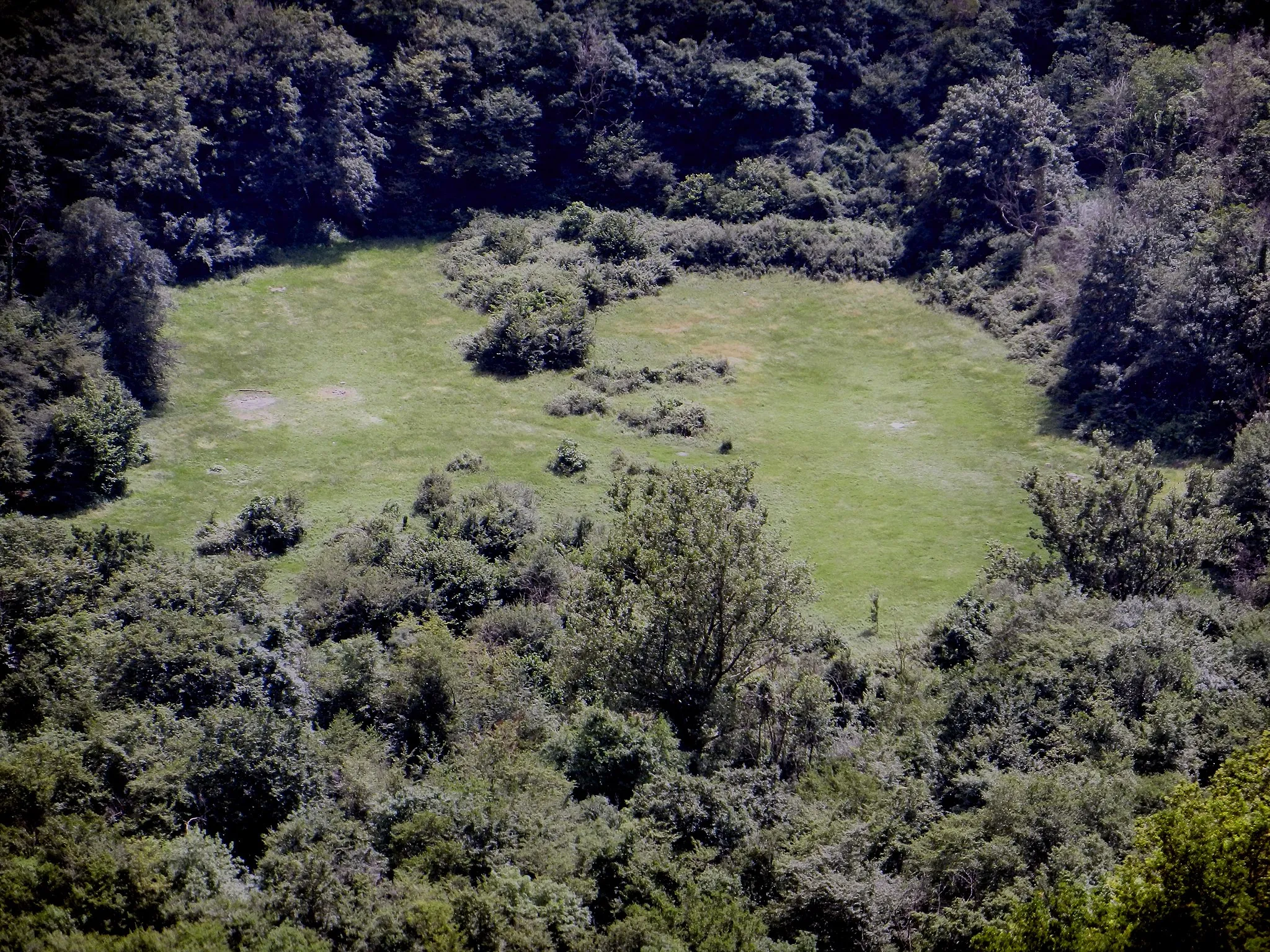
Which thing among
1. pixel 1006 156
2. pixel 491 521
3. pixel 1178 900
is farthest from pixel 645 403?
pixel 1178 900

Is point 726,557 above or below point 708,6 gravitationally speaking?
below

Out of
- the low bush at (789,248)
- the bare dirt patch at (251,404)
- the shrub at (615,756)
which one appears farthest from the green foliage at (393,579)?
the low bush at (789,248)

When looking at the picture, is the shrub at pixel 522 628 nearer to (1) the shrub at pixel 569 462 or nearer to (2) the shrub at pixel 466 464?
(1) the shrub at pixel 569 462

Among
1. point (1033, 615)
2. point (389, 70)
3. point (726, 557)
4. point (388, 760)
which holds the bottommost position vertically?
point (388, 760)

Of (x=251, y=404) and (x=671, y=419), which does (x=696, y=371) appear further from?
(x=251, y=404)

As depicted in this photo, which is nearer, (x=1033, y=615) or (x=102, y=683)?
(x=102, y=683)

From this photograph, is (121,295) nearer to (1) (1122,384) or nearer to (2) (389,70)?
(2) (389,70)

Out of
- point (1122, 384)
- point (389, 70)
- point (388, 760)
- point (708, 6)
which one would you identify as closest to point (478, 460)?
point (388, 760)
